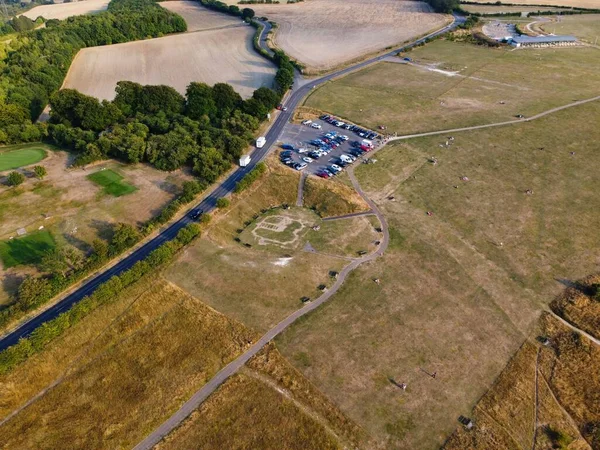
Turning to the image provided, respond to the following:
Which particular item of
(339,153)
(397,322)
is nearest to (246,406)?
(397,322)

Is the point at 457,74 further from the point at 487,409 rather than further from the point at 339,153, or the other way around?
the point at 487,409

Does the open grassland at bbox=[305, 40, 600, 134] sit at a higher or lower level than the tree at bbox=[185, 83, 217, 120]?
lower

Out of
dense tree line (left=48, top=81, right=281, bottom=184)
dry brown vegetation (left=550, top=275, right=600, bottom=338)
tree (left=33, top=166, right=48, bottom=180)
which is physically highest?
dense tree line (left=48, top=81, right=281, bottom=184)

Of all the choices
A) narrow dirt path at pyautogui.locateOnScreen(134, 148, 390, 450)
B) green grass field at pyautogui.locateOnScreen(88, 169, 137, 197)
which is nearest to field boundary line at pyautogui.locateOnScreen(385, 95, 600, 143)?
narrow dirt path at pyautogui.locateOnScreen(134, 148, 390, 450)

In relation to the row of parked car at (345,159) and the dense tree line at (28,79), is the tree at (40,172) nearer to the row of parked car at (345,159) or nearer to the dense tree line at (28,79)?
the dense tree line at (28,79)

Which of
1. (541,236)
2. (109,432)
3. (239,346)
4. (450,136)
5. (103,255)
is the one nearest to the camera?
(109,432)

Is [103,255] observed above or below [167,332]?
above

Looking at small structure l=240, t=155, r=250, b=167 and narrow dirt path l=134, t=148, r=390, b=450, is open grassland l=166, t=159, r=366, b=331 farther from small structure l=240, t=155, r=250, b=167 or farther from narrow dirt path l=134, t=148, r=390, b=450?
small structure l=240, t=155, r=250, b=167
